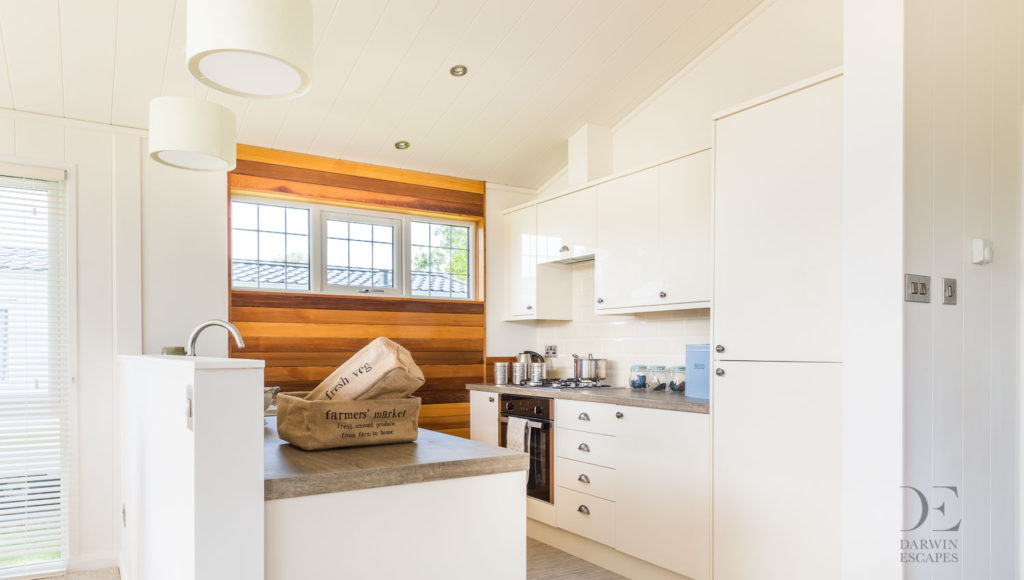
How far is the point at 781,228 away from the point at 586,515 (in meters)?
1.90

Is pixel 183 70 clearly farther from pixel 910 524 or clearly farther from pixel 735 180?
pixel 910 524

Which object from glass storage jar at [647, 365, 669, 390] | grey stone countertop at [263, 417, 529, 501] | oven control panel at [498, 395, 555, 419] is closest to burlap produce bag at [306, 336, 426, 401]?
grey stone countertop at [263, 417, 529, 501]

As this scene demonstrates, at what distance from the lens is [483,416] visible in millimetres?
4406

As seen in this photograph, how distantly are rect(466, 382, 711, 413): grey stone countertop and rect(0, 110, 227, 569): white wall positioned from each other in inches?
72.3

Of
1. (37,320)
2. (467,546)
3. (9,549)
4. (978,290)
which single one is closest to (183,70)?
(37,320)

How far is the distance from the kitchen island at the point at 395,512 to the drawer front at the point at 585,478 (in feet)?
6.25

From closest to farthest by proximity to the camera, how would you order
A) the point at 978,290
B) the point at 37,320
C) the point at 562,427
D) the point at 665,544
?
1. the point at 978,290
2. the point at 665,544
3. the point at 37,320
4. the point at 562,427

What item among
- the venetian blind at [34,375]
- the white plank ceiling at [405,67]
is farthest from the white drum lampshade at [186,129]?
the venetian blind at [34,375]

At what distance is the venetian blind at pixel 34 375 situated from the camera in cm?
327

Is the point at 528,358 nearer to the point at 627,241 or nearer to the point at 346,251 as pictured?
the point at 627,241

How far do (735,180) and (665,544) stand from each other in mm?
1723

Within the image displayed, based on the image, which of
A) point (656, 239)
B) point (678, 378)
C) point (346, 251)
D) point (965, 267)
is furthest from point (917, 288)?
point (346, 251)

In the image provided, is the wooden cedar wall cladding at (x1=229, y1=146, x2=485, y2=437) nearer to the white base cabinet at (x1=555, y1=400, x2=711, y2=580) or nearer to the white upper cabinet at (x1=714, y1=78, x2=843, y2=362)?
the white base cabinet at (x1=555, y1=400, x2=711, y2=580)

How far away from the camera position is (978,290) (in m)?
2.13
